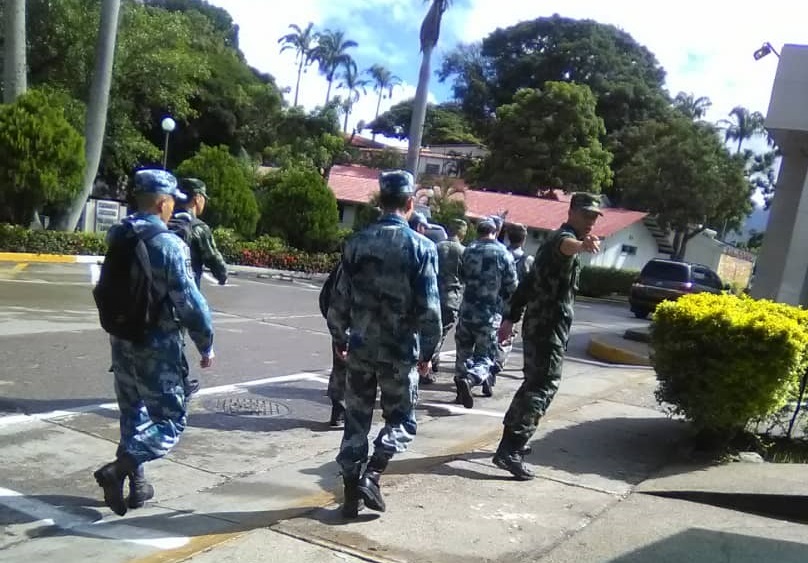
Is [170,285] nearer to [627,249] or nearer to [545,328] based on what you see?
[545,328]

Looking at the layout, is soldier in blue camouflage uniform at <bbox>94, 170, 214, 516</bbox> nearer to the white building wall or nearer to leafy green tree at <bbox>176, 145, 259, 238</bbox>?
leafy green tree at <bbox>176, 145, 259, 238</bbox>

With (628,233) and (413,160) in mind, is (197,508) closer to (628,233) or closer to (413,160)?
(413,160)

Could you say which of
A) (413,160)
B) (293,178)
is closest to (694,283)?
(413,160)

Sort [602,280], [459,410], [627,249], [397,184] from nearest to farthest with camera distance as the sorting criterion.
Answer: [397,184], [459,410], [602,280], [627,249]

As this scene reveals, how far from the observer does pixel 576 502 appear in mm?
5090

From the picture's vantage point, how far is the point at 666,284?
74.9ft

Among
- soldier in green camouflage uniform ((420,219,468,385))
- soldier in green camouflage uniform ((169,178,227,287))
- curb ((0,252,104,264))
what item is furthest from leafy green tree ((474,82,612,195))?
soldier in green camouflage uniform ((169,178,227,287))

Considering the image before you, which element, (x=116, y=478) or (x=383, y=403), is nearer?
(x=116, y=478)

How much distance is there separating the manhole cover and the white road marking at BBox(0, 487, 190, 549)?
2423 mm

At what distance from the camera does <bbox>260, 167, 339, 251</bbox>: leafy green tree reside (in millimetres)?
24219

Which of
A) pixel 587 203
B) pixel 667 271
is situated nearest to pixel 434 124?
pixel 667 271

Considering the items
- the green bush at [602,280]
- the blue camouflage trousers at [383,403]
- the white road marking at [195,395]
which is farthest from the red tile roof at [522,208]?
the blue camouflage trousers at [383,403]

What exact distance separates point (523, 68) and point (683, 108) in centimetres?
1076

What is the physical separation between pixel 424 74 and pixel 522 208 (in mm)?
14164
